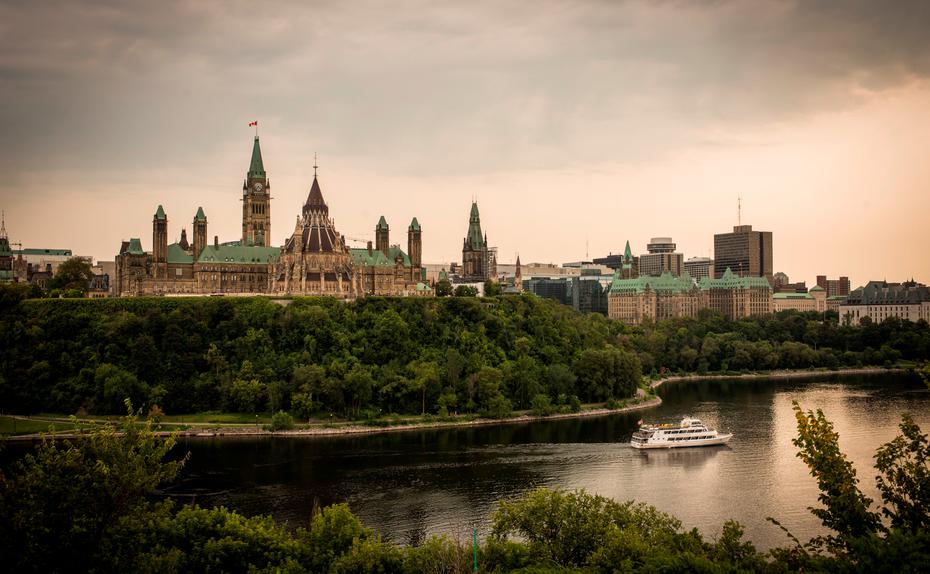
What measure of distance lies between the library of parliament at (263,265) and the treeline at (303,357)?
29.9 ft

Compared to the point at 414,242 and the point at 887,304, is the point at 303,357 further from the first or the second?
the point at 887,304

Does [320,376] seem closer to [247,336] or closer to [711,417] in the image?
[247,336]

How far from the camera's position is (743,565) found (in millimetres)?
32250

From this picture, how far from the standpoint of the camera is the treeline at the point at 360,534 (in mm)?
29922

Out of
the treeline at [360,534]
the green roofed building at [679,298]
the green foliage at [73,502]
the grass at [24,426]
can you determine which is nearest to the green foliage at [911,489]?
the treeline at [360,534]

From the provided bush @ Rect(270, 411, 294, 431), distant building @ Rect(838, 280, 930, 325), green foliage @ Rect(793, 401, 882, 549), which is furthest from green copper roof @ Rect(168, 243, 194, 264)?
distant building @ Rect(838, 280, 930, 325)

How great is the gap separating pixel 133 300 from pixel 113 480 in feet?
244

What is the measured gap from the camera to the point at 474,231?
566ft

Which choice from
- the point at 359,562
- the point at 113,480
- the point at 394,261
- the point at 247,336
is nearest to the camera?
the point at 113,480

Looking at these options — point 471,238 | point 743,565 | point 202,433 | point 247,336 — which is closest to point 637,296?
point 471,238

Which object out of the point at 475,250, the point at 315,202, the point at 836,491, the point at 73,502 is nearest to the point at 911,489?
the point at 836,491

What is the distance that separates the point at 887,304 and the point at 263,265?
428ft

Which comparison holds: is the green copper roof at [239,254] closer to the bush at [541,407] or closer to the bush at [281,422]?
the bush at [281,422]

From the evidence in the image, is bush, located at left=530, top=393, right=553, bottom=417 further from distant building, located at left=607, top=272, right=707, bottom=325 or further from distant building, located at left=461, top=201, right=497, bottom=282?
distant building, located at left=607, top=272, right=707, bottom=325
